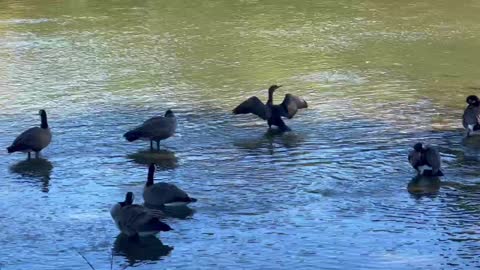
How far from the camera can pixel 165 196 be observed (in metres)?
9.86

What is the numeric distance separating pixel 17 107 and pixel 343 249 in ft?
21.6

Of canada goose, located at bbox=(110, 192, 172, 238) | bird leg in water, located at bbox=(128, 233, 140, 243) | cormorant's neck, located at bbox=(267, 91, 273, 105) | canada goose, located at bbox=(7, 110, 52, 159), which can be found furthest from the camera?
cormorant's neck, located at bbox=(267, 91, 273, 105)

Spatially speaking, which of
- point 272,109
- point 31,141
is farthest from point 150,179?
point 272,109

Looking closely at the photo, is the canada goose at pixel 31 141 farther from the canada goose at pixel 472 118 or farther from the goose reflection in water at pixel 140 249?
the canada goose at pixel 472 118

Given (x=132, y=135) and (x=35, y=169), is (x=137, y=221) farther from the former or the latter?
(x=132, y=135)

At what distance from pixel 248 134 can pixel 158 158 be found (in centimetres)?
139

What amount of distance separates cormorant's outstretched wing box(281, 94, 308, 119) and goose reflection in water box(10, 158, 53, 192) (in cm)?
293

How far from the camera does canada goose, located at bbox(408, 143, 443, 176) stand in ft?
35.1

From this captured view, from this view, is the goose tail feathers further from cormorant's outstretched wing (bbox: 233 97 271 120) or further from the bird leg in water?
the bird leg in water

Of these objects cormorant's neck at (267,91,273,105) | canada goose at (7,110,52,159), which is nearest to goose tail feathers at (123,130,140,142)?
canada goose at (7,110,52,159)

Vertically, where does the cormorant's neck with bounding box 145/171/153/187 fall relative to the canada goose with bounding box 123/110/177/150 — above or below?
below

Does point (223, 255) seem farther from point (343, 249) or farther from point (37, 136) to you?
point (37, 136)

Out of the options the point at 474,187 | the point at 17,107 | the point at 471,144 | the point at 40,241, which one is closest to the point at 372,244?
the point at 474,187

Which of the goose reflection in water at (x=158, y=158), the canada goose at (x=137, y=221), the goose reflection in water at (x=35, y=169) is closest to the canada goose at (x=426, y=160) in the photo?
the goose reflection in water at (x=158, y=158)
